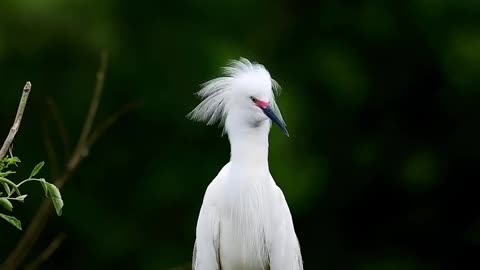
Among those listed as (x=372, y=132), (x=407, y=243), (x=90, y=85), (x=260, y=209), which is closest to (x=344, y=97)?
(x=372, y=132)

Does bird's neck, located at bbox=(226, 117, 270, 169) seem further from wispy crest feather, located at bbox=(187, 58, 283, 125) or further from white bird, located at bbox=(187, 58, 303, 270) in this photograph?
wispy crest feather, located at bbox=(187, 58, 283, 125)

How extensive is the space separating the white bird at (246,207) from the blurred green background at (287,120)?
22.4 feet

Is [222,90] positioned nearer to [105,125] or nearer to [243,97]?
[243,97]

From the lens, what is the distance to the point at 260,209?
201 inches

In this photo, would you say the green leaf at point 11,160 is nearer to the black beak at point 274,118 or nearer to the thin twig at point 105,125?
the thin twig at point 105,125

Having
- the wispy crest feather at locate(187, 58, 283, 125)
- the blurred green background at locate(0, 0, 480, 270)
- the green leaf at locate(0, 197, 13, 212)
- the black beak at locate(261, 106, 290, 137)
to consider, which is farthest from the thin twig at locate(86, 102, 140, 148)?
the blurred green background at locate(0, 0, 480, 270)

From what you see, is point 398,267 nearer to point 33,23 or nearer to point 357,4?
point 357,4

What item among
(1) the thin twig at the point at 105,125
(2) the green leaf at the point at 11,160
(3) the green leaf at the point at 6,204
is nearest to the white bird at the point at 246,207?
(1) the thin twig at the point at 105,125

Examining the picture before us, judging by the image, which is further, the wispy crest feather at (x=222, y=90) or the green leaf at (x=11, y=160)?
the wispy crest feather at (x=222, y=90)

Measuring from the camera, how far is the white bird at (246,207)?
509 centimetres

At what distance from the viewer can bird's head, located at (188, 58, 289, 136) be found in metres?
5.01

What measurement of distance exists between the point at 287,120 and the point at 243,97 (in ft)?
23.5

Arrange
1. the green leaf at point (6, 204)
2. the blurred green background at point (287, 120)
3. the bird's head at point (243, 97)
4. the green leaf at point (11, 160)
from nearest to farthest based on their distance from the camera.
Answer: the green leaf at point (6, 204) < the green leaf at point (11, 160) < the bird's head at point (243, 97) < the blurred green background at point (287, 120)

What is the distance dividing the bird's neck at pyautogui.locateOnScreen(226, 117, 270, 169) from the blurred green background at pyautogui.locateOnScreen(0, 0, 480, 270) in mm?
6841
